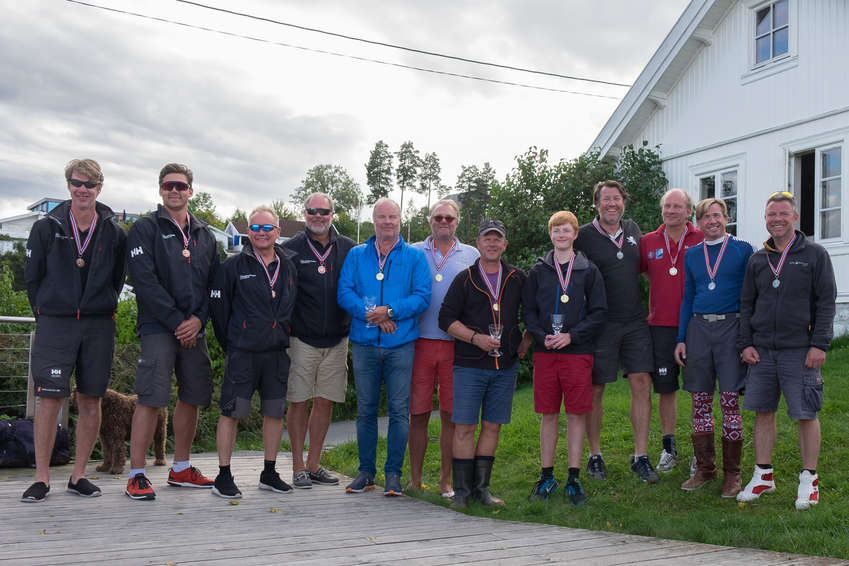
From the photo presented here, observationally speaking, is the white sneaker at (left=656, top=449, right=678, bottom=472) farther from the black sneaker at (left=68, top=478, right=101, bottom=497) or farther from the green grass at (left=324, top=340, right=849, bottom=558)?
the black sneaker at (left=68, top=478, right=101, bottom=497)

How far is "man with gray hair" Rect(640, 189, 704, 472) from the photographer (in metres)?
6.16

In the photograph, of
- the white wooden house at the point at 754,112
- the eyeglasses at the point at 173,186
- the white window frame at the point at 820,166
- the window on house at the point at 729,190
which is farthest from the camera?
the window on house at the point at 729,190

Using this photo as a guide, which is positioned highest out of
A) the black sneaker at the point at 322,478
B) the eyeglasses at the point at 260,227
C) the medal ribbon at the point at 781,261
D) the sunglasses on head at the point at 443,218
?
the sunglasses on head at the point at 443,218

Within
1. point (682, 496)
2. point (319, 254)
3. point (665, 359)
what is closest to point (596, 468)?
point (682, 496)

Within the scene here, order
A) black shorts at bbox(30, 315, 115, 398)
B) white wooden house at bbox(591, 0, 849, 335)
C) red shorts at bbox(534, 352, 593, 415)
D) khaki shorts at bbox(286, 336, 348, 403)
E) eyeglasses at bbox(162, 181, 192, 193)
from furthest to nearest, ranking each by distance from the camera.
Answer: white wooden house at bbox(591, 0, 849, 335)
khaki shorts at bbox(286, 336, 348, 403)
red shorts at bbox(534, 352, 593, 415)
eyeglasses at bbox(162, 181, 192, 193)
black shorts at bbox(30, 315, 115, 398)

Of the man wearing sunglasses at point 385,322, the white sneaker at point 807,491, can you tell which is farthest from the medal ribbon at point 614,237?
the white sneaker at point 807,491

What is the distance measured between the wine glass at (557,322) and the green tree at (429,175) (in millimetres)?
76132

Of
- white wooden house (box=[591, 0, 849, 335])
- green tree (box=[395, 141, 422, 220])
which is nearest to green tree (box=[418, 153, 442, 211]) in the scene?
green tree (box=[395, 141, 422, 220])

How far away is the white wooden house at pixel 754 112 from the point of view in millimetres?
12031

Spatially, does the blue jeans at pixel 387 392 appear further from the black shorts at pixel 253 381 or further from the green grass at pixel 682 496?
the black shorts at pixel 253 381

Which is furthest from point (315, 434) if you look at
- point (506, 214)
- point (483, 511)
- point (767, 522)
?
point (506, 214)

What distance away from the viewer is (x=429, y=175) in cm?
8238

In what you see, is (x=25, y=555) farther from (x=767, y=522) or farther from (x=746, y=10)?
(x=746, y=10)

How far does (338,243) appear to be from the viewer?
6.14 meters
